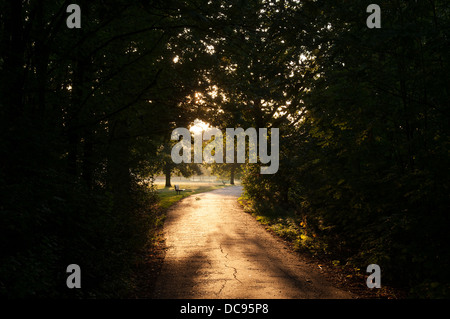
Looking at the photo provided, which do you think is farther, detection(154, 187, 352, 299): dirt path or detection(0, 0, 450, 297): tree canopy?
detection(154, 187, 352, 299): dirt path

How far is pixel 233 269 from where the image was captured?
8234 millimetres

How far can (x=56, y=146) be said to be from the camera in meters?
4.87

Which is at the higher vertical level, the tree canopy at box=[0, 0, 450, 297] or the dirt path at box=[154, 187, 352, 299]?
the tree canopy at box=[0, 0, 450, 297]

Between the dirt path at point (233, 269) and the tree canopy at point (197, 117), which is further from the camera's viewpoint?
the dirt path at point (233, 269)

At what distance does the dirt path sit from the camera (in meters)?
6.69

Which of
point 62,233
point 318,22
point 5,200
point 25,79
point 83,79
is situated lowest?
point 62,233

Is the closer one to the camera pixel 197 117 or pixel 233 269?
pixel 233 269

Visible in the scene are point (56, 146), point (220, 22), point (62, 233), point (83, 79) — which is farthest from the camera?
point (83, 79)

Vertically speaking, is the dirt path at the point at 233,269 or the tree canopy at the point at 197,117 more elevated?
the tree canopy at the point at 197,117

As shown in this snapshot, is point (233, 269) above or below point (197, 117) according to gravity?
below

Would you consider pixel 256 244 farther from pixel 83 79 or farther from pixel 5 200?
pixel 5 200

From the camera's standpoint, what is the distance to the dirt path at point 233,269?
6.69 meters
